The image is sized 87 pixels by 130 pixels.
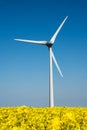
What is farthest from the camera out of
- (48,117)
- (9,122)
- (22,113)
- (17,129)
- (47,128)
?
(22,113)

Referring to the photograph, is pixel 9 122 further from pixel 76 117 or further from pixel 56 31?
pixel 56 31

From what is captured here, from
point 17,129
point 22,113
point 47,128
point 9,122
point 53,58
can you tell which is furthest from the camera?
point 53,58

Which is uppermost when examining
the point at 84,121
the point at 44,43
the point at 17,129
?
the point at 44,43

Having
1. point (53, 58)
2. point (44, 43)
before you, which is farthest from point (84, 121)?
point (44, 43)

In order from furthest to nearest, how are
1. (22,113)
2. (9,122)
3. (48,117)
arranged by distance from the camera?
(22,113) → (48,117) → (9,122)

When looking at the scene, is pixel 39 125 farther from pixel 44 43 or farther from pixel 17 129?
pixel 44 43

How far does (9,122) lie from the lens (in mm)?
13977

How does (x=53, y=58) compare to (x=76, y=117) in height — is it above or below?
above

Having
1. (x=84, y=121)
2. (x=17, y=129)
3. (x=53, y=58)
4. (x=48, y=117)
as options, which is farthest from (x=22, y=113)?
(x=53, y=58)

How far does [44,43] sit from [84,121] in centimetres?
2828

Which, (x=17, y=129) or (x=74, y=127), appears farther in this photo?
(x=74, y=127)

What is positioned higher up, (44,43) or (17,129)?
(44,43)

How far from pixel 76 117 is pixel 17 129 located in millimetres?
4748

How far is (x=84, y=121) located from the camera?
50.0ft
